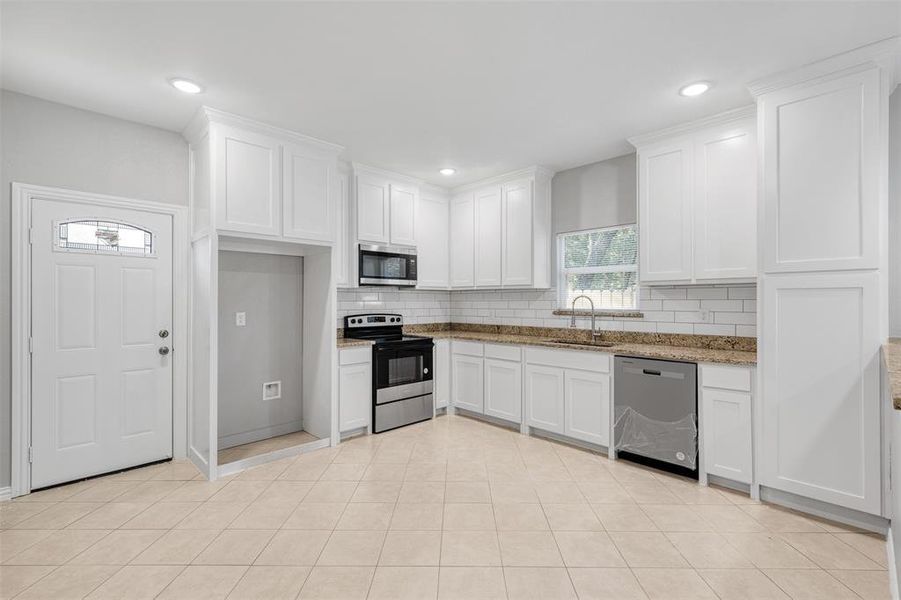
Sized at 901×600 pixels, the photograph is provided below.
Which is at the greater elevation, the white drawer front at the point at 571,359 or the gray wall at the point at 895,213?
the gray wall at the point at 895,213

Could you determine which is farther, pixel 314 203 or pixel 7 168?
pixel 314 203

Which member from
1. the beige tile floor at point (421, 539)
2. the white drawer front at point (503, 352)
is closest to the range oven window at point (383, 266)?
the white drawer front at point (503, 352)

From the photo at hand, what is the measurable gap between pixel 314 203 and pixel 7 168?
195cm

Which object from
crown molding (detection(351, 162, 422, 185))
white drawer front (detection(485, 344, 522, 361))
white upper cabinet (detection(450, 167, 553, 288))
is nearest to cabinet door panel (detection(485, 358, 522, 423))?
white drawer front (detection(485, 344, 522, 361))

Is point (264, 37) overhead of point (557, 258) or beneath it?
overhead

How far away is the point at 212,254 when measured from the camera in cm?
314

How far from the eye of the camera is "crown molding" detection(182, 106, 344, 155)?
3.12 meters

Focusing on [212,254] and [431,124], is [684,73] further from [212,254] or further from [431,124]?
[212,254]

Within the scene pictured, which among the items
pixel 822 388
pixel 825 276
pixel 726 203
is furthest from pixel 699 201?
pixel 822 388

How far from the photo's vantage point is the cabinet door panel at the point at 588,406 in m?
3.53

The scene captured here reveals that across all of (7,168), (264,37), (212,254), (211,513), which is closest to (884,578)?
(211,513)

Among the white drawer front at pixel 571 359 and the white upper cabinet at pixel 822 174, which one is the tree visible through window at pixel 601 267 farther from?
the white upper cabinet at pixel 822 174

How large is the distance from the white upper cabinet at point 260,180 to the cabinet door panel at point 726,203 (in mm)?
3003

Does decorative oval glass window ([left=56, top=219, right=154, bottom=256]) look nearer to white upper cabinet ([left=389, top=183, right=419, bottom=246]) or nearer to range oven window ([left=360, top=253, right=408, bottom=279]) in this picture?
range oven window ([left=360, top=253, right=408, bottom=279])
